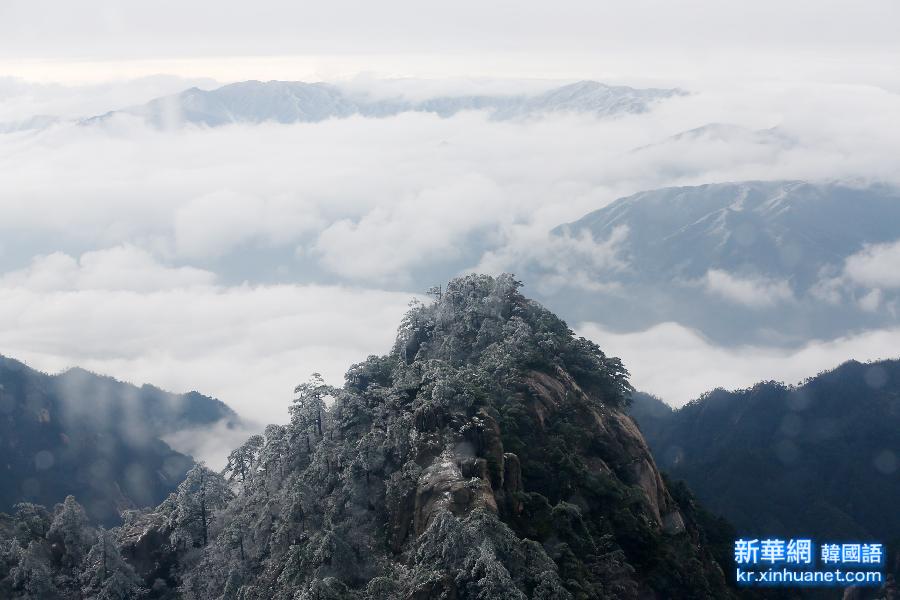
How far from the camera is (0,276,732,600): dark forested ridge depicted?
137 ft

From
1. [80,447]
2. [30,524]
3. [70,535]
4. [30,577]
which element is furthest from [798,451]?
[80,447]

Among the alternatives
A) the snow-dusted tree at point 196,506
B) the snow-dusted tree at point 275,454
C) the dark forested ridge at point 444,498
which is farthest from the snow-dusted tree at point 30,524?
the snow-dusted tree at point 275,454

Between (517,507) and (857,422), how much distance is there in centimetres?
10501

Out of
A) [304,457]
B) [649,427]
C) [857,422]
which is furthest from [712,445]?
[304,457]

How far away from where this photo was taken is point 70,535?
196ft

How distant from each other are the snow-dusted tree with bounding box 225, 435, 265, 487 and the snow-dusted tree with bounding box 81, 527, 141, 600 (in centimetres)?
1180

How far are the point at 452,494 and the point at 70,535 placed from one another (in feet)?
104

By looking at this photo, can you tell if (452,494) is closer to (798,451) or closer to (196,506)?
(196,506)

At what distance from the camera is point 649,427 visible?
145250 mm

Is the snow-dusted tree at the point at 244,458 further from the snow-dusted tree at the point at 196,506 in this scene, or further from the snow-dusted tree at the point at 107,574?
the snow-dusted tree at the point at 107,574

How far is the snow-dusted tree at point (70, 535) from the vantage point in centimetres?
→ 5922

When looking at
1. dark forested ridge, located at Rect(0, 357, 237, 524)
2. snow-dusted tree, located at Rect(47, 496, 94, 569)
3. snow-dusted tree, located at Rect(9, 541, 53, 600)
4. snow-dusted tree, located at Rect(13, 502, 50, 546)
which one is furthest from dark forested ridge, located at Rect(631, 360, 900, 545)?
dark forested ridge, located at Rect(0, 357, 237, 524)

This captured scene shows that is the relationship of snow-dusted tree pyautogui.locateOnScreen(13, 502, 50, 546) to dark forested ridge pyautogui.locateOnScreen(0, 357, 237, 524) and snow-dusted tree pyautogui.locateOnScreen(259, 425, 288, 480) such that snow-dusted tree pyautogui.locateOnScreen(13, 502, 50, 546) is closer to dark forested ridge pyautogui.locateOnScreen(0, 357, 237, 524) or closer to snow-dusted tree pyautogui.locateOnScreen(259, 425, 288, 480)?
snow-dusted tree pyautogui.locateOnScreen(259, 425, 288, 480)

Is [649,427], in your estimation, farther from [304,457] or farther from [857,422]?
[304,457]
